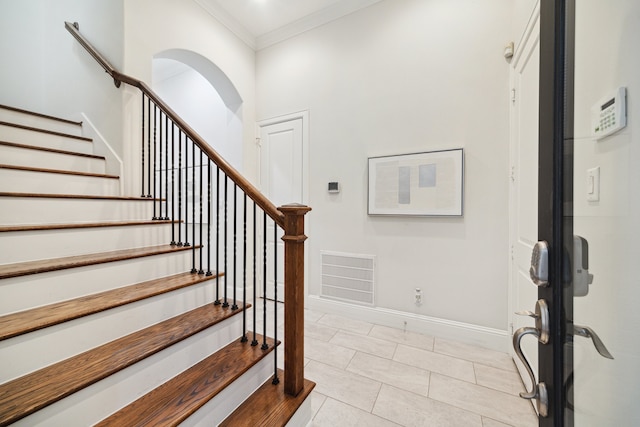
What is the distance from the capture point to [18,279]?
1216 millimetres

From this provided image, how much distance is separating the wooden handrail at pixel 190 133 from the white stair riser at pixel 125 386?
2.69ft

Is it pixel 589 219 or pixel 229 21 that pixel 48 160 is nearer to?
pixel 229 21

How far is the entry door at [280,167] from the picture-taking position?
322cm

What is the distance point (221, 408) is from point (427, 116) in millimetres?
2777

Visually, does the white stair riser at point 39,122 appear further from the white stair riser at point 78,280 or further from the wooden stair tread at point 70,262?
the white stair riser at point 78,280

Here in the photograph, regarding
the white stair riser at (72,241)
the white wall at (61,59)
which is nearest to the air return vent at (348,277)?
the white stair riser at (72,241)

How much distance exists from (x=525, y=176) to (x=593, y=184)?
1.48 m

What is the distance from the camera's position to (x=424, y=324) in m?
2.51

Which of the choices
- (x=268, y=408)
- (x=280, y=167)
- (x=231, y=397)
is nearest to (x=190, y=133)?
(x=280, y=167)

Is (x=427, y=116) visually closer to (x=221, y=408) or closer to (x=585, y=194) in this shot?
(x=585, y=194)

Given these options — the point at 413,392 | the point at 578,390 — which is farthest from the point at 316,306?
the point at 578,390

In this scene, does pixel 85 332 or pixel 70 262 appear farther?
pixel 70 262

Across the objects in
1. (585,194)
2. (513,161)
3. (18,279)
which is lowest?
(18,279)

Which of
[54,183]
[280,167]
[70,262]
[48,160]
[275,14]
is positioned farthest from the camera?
[280,167]
